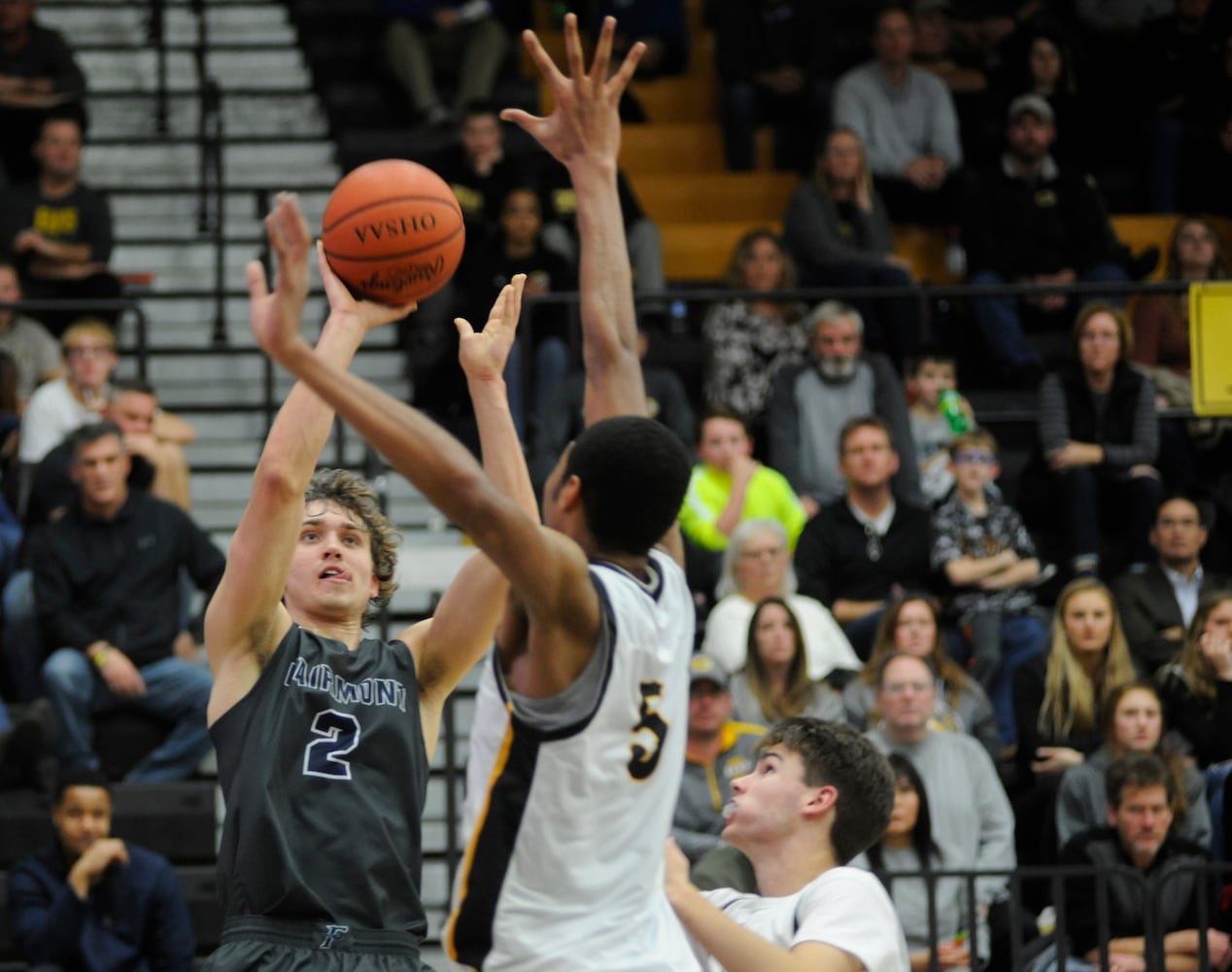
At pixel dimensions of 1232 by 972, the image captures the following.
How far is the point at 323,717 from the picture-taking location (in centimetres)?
Answer: 454

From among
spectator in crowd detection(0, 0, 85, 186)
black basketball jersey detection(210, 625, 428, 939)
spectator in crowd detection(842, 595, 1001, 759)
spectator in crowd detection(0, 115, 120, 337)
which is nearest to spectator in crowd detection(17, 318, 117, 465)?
spectator in crowd detection(0, 115, 120, 337)

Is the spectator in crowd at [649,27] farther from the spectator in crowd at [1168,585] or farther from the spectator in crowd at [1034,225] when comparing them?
the spectator in crowd at [1168,585]

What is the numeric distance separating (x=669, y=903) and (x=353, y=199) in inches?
69.4

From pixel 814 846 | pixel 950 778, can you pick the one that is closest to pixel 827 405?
pixel 950 778

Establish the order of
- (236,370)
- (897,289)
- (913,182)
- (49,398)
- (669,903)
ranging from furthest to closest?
1. (913,182)
2. (236,370)
3. (897,289)
4. (49,398)
5. (669,903)

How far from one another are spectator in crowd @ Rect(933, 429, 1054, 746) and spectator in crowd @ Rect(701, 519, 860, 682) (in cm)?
79

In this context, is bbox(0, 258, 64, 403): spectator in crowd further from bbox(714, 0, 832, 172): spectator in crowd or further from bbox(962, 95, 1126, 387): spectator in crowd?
bbox(962, 95, 1126, 387): spectator in crowd

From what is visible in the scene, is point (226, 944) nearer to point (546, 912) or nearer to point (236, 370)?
point (546, 912)

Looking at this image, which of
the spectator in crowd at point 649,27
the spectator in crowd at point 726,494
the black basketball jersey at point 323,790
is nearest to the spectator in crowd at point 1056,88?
the spectator in crowd at point 649,27

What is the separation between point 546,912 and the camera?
3.88 m

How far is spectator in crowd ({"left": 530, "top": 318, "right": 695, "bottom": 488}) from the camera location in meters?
10.7

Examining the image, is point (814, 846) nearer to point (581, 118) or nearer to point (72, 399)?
point (581, 118)

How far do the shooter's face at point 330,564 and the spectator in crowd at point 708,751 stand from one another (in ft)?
12.9

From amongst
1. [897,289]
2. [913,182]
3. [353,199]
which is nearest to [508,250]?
[897,289]
